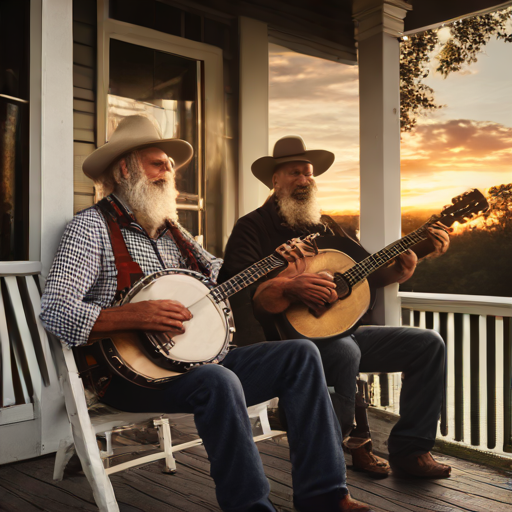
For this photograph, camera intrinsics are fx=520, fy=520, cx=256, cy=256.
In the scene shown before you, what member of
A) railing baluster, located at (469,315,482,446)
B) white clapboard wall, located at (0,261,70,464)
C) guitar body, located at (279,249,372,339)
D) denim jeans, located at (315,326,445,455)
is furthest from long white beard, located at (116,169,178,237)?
railing baluster, located at (469,315,482,446)

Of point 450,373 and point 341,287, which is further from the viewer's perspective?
point 450,373

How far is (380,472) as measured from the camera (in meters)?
2.22

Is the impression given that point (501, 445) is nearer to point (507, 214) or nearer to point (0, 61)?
point (0, 61)

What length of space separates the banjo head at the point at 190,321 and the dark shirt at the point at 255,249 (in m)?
0.41

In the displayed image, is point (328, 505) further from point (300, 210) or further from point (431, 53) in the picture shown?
point (431, 53)

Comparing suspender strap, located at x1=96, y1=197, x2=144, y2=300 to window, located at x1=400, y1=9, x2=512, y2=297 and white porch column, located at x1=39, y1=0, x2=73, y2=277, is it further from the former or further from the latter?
window, located at x1=400, y1=9, x2=512, y2=297

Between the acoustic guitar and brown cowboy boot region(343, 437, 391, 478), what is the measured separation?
52 centimetres

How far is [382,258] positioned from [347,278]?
0.23 meters

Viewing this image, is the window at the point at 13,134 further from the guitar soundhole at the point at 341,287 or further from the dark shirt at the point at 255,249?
the guitar soundhole at the point at 341,287

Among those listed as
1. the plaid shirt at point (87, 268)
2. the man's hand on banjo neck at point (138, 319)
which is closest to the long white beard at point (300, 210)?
the plaid shirt at point (87, 268)

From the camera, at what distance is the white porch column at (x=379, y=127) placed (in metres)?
2.78

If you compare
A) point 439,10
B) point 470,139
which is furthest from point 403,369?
point 470,139

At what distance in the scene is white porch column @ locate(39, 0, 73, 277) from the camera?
216 centimetres

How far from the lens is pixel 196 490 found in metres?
2.04
